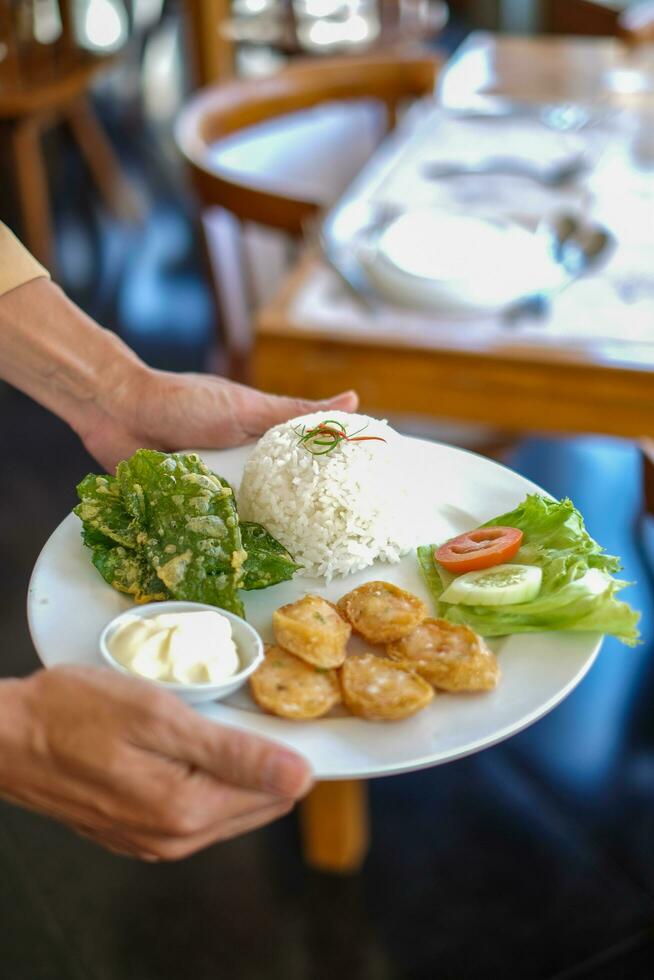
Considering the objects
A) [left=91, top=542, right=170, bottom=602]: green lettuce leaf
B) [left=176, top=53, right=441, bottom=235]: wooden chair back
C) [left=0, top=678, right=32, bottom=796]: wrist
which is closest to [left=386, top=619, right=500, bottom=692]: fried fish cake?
[left=91, top=542, right=170, bottom=602]: green lettuce leaf

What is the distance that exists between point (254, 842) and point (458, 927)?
17.7 inches

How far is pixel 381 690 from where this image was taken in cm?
110

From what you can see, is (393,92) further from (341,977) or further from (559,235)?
(341,977)

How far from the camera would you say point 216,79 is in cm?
487

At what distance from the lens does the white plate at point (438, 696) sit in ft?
3.43

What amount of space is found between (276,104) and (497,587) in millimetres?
2381

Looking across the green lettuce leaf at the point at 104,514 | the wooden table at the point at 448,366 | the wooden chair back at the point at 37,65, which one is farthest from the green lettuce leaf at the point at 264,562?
the wooden chair back at the point at 37,65

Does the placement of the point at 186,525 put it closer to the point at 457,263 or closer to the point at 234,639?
the point at 234,639

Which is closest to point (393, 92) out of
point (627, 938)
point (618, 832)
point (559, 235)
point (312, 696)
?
point (559, 235)

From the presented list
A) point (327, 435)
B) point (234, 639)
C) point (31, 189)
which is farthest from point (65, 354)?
point (31, 189)

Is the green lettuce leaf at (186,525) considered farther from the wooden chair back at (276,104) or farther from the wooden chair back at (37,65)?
the wooden chair back at (37,65)

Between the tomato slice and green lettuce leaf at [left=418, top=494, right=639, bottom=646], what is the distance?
0.06 feet

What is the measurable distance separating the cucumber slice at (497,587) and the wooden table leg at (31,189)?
356 centimetres

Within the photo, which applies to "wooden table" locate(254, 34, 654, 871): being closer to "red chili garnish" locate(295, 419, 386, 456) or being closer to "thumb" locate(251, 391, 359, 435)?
"thumb" locate(251, 391, 359, 435)
